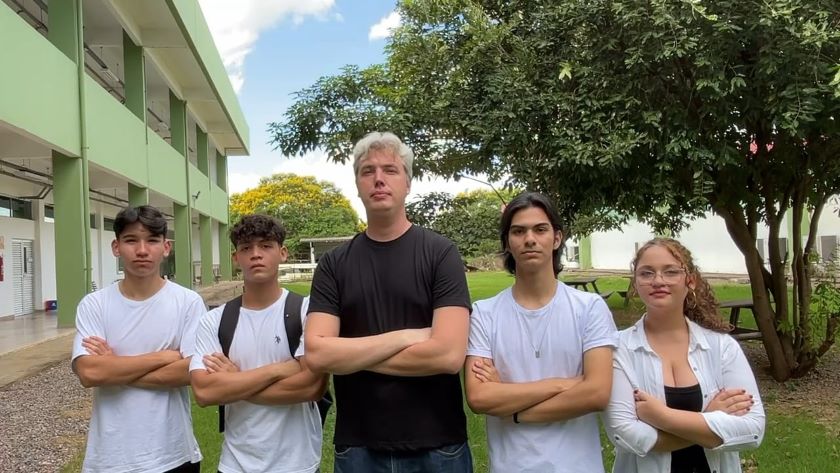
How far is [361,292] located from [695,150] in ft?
14.0

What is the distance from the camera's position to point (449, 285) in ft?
7.95

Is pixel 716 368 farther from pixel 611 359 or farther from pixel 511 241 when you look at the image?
pixel 511 241

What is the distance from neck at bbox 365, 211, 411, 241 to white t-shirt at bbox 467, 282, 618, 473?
1.49 ft

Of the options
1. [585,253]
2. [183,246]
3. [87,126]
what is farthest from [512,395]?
[585,253]

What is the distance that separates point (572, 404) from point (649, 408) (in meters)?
0.28

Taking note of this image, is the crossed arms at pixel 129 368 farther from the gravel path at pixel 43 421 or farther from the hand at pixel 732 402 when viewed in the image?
the gravel path at pixel 43 421

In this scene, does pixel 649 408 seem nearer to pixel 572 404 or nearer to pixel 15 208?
pixel 572 404

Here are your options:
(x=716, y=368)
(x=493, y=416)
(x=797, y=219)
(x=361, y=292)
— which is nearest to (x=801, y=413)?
(x=797, y=219)

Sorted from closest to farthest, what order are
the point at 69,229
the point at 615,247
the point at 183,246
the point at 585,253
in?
the point at 69,229 < the point at 183,246 < the point at 615,247 < the point at 585,253

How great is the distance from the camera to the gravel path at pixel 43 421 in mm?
5176

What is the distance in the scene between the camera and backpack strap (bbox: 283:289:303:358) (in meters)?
2.65

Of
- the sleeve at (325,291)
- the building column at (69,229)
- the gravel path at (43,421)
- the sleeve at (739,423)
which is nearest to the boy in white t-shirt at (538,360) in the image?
the sleeve at (739,423)

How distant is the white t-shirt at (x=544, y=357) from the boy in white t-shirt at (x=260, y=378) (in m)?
0.71

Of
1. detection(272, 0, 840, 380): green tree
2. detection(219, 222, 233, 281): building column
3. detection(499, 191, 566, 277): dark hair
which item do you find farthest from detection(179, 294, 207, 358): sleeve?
detection(219, 222, 233, 281): building column
